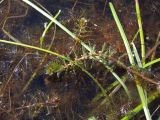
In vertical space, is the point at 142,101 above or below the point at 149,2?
below

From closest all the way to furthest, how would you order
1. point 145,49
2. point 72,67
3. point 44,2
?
point 72,67
point 145,49
point 44,2

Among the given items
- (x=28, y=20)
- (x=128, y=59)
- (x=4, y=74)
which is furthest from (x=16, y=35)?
(x=128, y=59)

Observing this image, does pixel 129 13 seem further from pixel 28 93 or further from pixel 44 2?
pixel 28 93

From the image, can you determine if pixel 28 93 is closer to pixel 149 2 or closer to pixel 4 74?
pixel 4 74

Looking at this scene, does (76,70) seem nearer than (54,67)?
No

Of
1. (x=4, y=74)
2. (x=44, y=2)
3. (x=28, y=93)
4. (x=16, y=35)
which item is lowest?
(x=28, y=93)

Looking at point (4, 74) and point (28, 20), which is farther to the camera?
point (28, 20)

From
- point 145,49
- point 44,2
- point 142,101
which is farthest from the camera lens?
point 44,2
